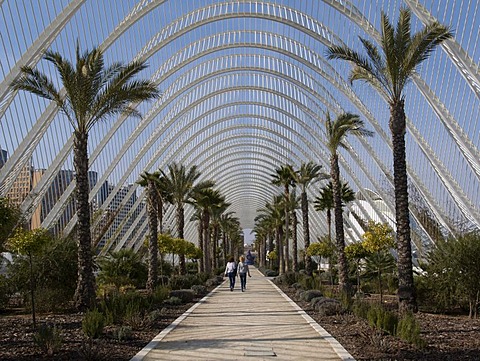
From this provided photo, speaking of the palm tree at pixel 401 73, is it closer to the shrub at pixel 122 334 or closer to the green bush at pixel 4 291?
the shrub at pixel 122 334

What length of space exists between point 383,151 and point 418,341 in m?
30.1

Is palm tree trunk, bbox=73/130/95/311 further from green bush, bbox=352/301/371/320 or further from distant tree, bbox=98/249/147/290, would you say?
distant tree, bbox=98/249/147/290

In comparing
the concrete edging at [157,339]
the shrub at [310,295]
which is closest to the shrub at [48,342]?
the concrete edging at [157,339]

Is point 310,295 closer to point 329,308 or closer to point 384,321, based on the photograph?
point 329,308

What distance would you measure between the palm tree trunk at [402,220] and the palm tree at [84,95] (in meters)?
7.90

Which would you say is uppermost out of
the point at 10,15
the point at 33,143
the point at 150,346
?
the point at 10,15

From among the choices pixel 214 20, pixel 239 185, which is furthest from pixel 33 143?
pixel 239 185

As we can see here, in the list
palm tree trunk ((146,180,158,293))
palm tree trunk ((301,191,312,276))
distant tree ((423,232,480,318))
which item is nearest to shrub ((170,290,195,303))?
palm tree trunk ((146,180,158,293))

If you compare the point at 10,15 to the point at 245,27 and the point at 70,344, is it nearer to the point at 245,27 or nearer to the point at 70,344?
the point at 70,344

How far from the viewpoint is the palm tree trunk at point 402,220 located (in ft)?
52.5

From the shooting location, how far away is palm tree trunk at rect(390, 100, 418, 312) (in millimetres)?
15992

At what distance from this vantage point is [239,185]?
102750mm

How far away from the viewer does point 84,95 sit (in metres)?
17.7

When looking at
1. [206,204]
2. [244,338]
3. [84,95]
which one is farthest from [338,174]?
[206,204]
